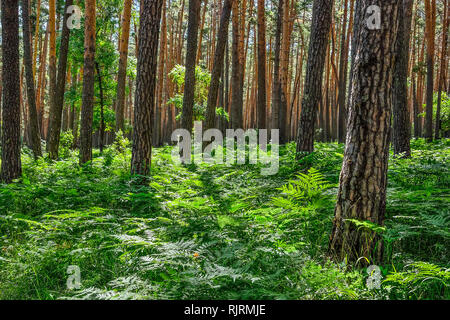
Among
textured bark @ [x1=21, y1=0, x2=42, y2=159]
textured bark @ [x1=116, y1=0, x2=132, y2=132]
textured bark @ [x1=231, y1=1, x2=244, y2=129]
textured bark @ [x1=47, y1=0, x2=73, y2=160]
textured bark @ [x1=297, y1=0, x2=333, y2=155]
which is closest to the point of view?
textured bark @ [x1=297, y1=0, x2=333, y2=155]

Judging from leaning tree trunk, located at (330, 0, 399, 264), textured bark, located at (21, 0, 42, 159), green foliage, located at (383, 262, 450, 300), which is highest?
textured bark, located at (21, 0, 42, 159)

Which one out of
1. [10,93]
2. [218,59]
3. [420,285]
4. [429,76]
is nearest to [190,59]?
[218,59]

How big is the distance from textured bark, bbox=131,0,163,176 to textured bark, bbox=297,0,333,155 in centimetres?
298

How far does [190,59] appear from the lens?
9.41 metres

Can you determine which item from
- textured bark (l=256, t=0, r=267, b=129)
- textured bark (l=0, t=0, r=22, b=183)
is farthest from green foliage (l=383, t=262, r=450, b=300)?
textured bark (l=256, t=0, r=267, b=129)

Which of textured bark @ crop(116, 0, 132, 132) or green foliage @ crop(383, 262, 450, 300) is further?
textured bark @ crop(116, 0, 132, 132)

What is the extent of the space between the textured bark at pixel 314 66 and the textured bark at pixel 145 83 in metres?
2.98

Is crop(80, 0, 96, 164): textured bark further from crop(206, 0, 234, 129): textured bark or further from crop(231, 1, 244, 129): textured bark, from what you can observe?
crop(231, 1, 244, 129): textured bark

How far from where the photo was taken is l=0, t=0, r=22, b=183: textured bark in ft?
19.7

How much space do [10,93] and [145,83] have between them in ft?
8.68

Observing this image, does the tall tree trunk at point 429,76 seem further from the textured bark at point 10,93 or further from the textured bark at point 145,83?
the textured bark at point 10,93

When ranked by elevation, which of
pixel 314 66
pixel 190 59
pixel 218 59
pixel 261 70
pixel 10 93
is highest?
pixel 261 70

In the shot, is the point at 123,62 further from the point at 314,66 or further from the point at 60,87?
the point at 314,66
